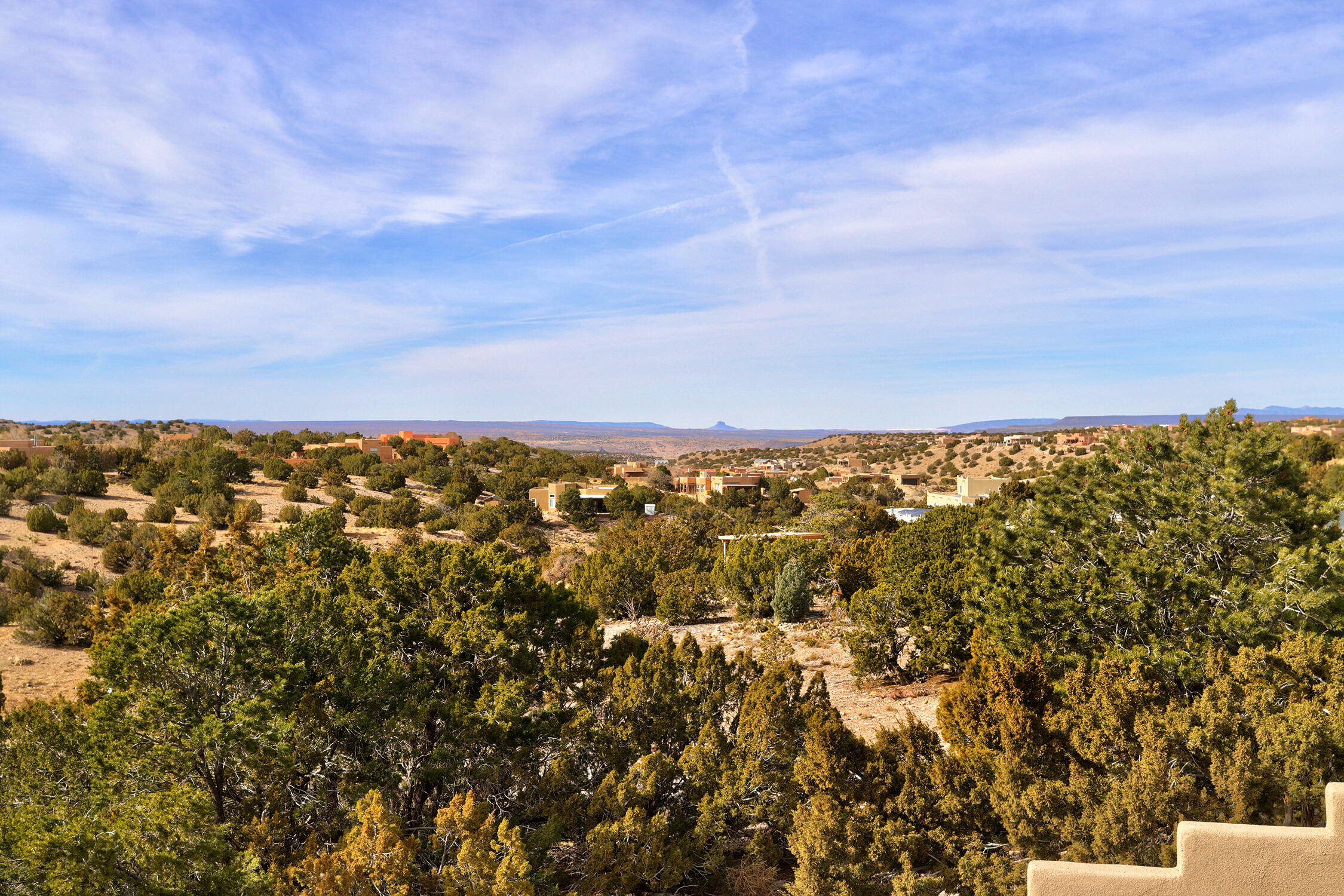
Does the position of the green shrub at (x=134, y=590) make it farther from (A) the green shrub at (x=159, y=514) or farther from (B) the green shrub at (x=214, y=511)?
(A) the green shrub at (x=159, y=514)

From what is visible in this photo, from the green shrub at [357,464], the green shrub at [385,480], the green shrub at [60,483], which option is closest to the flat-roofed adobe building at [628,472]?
the green shrub at [385,480]

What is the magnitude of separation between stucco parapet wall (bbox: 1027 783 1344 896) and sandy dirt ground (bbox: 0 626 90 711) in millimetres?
21023

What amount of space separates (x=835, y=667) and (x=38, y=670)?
21153 millimetres

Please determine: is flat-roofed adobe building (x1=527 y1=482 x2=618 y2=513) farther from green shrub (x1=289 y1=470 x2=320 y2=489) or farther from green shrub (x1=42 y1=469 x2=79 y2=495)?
green shrub (x1=42 y1=469 x2=79 y2=495)

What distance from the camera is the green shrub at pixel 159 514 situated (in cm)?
3722

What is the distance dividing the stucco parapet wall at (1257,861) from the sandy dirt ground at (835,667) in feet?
15.7

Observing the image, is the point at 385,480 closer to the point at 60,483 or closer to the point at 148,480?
the point at 148,480

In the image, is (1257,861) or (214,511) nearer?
(1257,861)

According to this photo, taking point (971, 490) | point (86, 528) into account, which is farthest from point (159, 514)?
point (971, 490)

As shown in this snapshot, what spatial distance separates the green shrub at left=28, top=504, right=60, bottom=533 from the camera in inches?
1323

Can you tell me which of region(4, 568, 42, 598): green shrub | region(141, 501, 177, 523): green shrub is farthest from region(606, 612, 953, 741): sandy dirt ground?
region(141, 501, 177, 523): green shrub

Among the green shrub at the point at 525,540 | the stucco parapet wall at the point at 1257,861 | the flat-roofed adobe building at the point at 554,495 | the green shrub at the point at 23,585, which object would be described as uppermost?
the stucco parapet wall at the point at 1257,861

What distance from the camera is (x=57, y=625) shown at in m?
22.5

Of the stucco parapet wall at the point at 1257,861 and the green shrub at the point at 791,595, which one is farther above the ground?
the stucco parapet wall at the point at 1257,861
